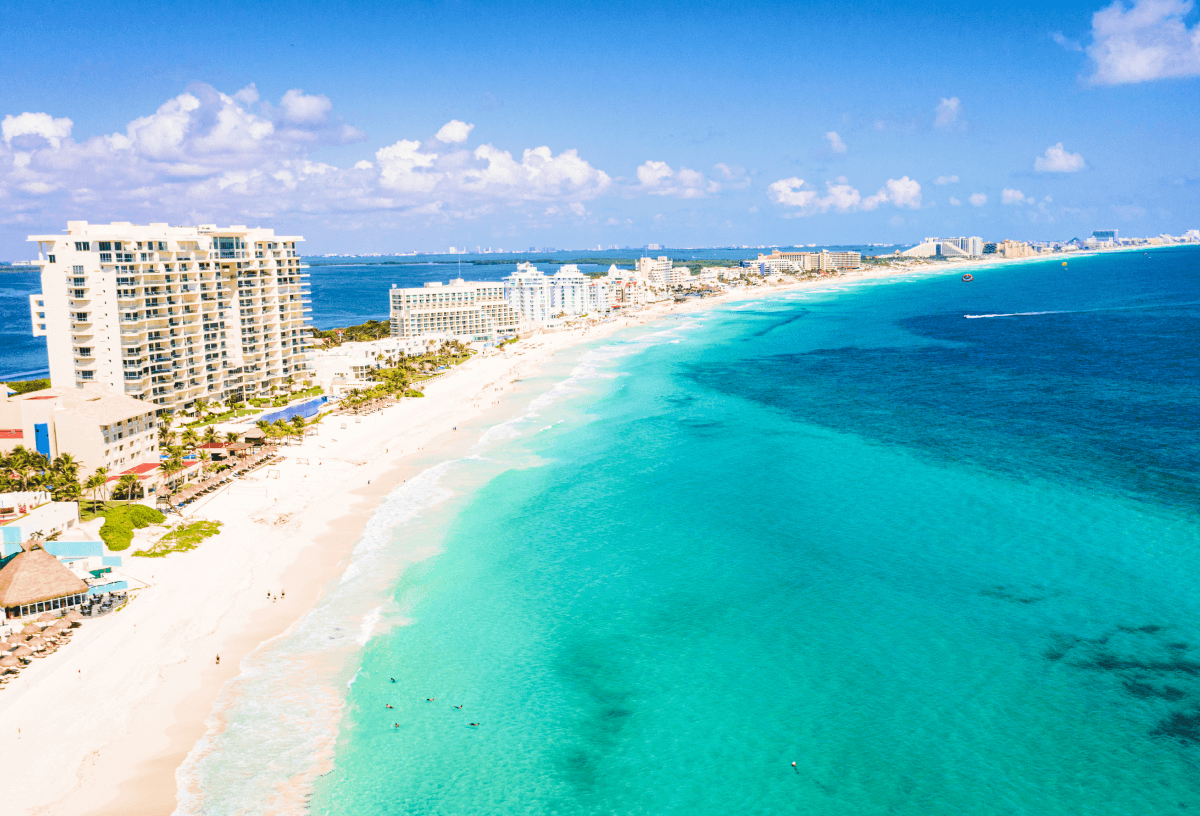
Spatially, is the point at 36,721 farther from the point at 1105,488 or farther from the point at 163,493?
the point at 1105,488

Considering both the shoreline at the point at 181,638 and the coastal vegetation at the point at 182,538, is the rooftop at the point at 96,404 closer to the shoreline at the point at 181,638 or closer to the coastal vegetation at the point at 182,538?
the shoreline at the point at 181,638

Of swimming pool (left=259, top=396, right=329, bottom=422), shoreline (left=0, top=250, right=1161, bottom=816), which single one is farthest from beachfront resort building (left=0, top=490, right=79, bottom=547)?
swimming pool (left=259, top=396, right=329, bottom=422)

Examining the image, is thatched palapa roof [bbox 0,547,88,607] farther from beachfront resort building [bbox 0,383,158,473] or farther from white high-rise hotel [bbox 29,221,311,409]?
white high-rise hotel [bbox 29,221,311,409]

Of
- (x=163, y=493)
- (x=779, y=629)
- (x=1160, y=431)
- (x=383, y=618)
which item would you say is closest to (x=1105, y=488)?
(x=1160, y=431)

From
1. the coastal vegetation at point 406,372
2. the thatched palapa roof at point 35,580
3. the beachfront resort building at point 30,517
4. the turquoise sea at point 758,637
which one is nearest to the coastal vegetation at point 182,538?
the beachfront resort building at point 30,517

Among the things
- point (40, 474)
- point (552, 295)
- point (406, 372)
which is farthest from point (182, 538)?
point (552, 295)
